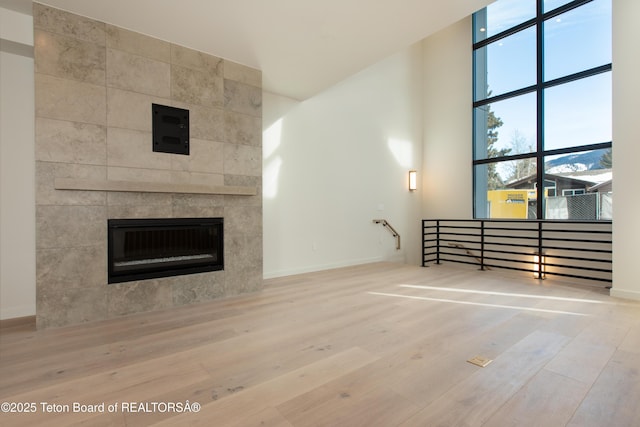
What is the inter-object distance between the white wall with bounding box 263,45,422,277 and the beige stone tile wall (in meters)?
1.07

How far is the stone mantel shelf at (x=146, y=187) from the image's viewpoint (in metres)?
2.62

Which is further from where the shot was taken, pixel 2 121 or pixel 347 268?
pixel 347 268

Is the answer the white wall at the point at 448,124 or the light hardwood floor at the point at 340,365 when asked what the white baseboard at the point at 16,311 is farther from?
the white wall at the point at 448,124

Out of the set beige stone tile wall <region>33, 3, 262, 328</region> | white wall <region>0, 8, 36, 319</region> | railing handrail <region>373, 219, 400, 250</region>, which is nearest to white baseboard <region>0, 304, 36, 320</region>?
white wall <region>0, 8, 36, 319</region>

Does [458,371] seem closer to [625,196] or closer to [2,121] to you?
[625,196]

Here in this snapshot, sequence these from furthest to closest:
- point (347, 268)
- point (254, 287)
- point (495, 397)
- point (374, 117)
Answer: point (374, 117) < point (347, 268) < point (254, 287) < point (495, 397)

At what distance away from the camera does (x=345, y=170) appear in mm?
5543

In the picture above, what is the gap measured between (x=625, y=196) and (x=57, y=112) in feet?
18.7

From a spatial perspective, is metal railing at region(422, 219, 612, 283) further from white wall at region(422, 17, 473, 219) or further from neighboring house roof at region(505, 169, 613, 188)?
neighboring house roof at region(505, 169, 613, 188)

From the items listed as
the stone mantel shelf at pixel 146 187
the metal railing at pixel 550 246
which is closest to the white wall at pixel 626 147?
the metal railing at pixel 550 246

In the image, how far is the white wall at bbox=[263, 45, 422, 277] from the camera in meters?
4.68

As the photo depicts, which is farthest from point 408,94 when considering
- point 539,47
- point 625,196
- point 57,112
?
point 57,112

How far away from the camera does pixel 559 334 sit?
2.34 meters

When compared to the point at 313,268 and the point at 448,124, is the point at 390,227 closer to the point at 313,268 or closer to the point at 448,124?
the point at 313,268
